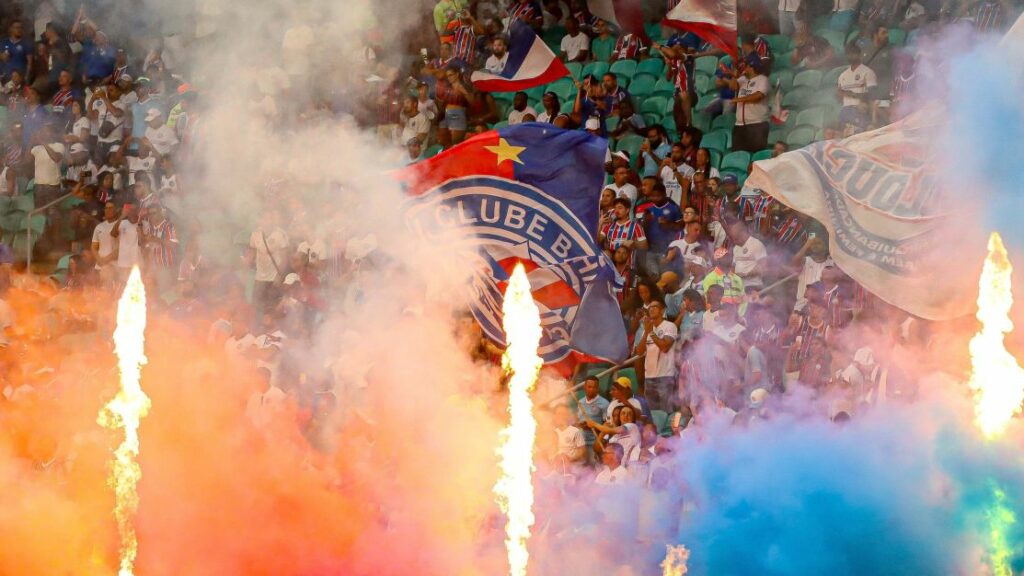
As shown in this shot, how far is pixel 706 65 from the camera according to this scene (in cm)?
1116

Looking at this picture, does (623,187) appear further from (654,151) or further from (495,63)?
(495,63)

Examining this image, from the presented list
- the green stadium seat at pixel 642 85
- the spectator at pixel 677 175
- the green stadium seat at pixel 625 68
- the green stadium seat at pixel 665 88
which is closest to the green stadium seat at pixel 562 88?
the green stadium seat at pixel 625 68

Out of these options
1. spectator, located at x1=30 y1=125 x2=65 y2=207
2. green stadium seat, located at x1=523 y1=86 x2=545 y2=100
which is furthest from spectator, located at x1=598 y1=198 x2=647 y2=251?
spectator, located at x1=30 y1=125 x2=65 y2=207

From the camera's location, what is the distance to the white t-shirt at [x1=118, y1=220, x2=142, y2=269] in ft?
44.9

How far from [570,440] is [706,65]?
2934mm

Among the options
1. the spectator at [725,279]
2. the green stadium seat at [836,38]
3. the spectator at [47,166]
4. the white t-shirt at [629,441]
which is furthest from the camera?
the spectator at [47,166]

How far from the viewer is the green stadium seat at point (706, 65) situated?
438 inches

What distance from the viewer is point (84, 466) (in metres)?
12.0

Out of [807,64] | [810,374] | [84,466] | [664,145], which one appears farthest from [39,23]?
[810,374]

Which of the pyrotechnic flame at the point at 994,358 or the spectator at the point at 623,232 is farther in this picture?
the spectator at the point at 623,232

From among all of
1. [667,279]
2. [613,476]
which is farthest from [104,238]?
[613,476]

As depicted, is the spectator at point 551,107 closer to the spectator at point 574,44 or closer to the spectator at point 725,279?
the spectator at point 574,44

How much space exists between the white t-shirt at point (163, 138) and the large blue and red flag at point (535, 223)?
3.09 meters

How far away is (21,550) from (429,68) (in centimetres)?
487
